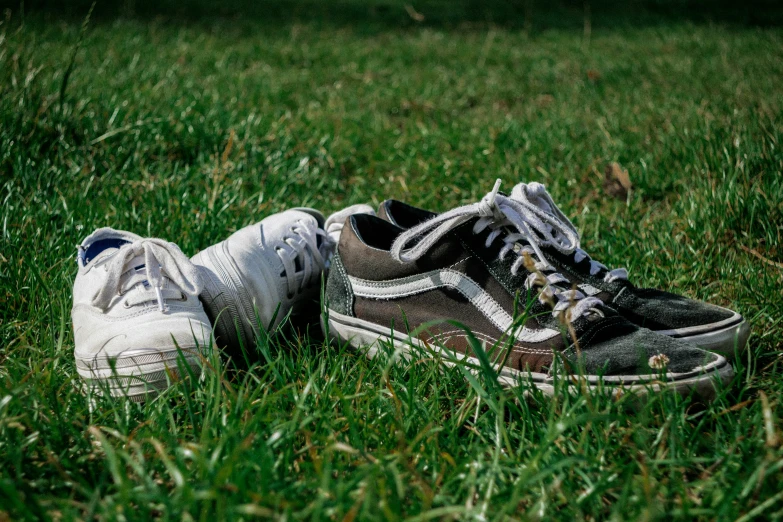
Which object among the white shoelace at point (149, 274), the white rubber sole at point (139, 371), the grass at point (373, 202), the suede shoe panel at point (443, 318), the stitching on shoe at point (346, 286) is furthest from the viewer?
the stitching on shoe at point (346, 286)

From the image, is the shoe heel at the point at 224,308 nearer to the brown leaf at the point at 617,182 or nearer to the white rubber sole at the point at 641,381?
the white rubber sole at the point at 641,381

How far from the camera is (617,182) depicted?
12.4 ft

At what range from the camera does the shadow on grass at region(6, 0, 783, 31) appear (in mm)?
10380

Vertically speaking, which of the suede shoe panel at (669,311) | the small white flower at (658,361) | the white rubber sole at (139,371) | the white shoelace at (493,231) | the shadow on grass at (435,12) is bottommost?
the white rubber sole at (139,371)

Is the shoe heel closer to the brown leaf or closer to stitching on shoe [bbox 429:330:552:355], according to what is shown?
stitching on shoe [bbox 429:330:552:355]

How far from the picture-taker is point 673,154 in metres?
3.93

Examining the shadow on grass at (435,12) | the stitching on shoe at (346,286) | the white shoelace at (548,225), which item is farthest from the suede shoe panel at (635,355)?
the shadow on grass at (435,12)

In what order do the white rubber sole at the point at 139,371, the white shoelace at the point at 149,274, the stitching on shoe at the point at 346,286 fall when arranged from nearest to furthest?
the white rubber sole at the point at 139,371 → the white shoelace at the point at 149,274 → the stitching on shoe at the point at 346,286

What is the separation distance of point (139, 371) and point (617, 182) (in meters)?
3.00

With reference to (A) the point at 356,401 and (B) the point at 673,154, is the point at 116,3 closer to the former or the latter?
(B) the point at 673,154

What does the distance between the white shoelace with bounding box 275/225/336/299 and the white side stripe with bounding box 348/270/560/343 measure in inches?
12.1

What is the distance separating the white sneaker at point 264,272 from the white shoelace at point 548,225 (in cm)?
70

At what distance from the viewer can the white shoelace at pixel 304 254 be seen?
239cm

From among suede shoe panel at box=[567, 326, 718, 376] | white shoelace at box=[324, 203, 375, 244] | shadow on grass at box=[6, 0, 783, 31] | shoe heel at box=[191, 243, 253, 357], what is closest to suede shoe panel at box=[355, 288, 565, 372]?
suede shoe panel at box=[567, 326, 718, 376]
